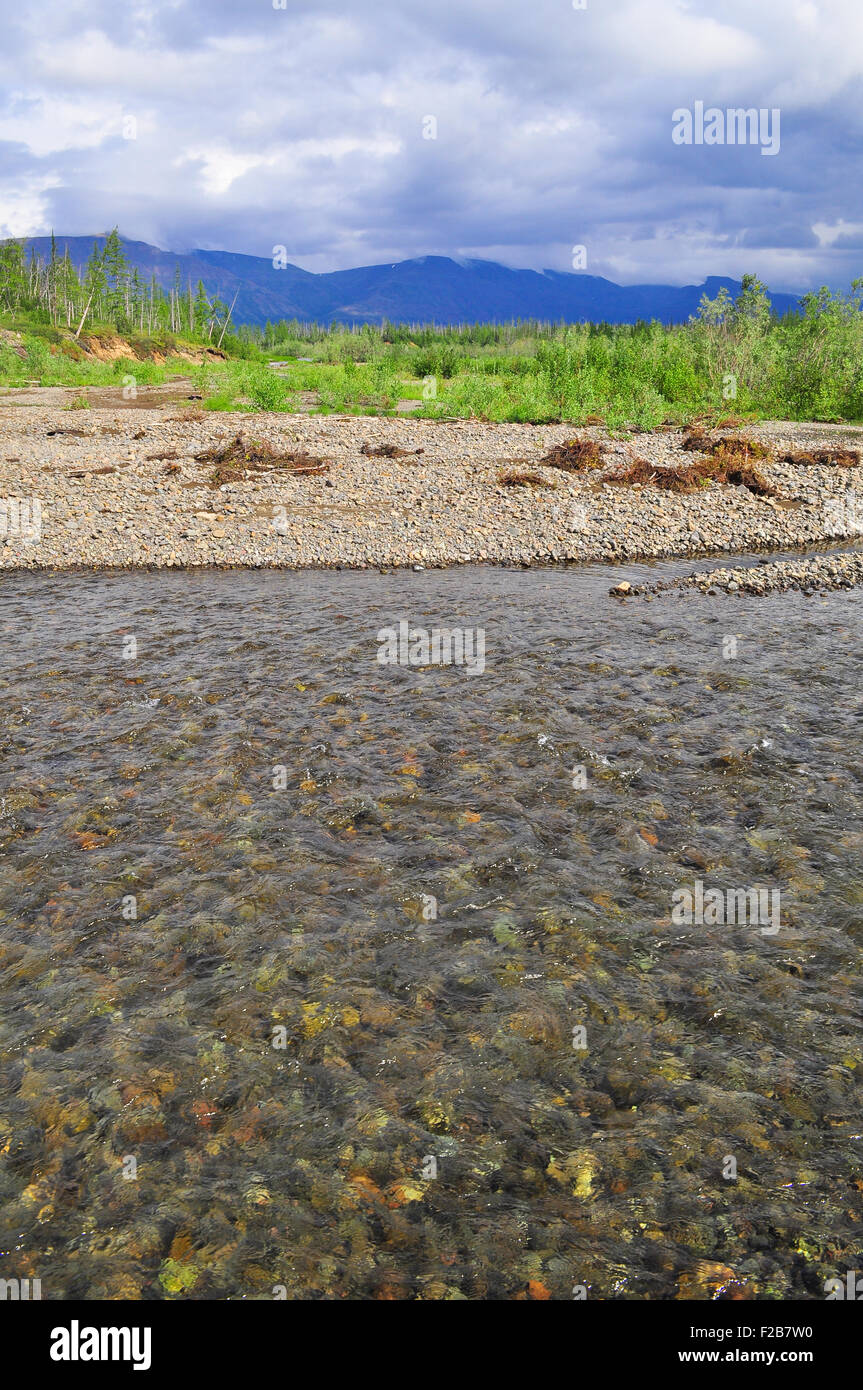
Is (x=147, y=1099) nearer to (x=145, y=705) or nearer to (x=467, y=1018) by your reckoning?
(x=467, y=1018)

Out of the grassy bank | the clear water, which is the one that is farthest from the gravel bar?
the grassy bank

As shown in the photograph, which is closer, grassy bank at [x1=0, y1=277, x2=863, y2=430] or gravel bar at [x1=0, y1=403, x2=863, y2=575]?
gravel bar at [x1=0, y1=403, x2=863, y2=575]

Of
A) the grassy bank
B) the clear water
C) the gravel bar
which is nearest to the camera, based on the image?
the clear water

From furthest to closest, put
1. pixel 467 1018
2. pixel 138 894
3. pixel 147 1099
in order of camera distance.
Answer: pixel 138 894
pixel 467 1018
pixel 147 1099

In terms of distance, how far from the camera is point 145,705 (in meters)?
12.5

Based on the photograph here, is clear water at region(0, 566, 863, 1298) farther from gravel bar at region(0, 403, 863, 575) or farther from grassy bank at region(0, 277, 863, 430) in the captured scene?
grassy bank at region(0, 277, 863, 430)

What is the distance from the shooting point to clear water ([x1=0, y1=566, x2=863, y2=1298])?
495 centimetres

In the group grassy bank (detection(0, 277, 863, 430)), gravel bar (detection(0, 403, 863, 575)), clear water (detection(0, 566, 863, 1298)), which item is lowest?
clear water (detection(0, 566, 863, 1298))

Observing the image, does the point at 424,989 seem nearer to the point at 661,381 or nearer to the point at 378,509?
the point at 378,509

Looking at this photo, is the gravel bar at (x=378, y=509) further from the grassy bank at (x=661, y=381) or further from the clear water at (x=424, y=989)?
the grassy bank at (x=661, y=381)

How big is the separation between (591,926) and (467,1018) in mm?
1675

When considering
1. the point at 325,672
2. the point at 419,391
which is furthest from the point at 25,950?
the point at 419,391

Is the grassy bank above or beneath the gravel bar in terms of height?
above

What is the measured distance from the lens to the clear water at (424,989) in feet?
16.2
